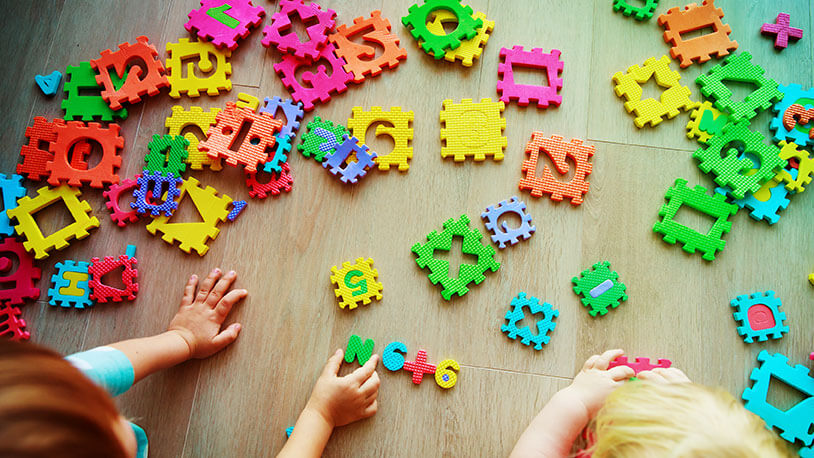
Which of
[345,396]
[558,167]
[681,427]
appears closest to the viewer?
[681,427]

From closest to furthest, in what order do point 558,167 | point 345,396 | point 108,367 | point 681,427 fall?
1. point 681,427
2. point 108,367
3. point 345,396
4. point 558,167

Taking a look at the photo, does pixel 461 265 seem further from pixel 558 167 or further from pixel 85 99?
pixel 85 99

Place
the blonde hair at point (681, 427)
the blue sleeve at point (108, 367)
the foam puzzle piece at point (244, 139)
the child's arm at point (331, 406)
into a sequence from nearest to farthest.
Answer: the blonde hair at point (681, 427) → the blue sleeve at point (108, 367) → the child's arm at point (331, 406) → the foam puzzle piece at point (244, 139)

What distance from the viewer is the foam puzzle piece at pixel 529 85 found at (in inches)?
46.5

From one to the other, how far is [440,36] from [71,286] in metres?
1.02

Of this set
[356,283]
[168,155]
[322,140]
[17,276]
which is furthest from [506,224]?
[17,276]

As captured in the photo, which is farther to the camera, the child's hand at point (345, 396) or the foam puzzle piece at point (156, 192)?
the foam puzzle piece at point (156, 192)

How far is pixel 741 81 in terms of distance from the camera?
1.19 metres

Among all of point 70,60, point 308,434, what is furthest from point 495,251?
point 70,60

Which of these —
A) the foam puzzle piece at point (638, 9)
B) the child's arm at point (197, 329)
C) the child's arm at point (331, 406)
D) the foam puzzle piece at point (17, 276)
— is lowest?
the child's arm at point (331, 406)

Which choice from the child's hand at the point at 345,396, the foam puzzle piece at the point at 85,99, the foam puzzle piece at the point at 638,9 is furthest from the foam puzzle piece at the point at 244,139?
the foam puzzle piece at the point at 638,9

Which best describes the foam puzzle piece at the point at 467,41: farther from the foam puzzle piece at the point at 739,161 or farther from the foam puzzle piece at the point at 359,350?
the foam puzzle piece at the point at 359,350

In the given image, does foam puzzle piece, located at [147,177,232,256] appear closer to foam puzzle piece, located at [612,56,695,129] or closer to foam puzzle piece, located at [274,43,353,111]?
foam puzzle piece, located at [274,43,353,111]

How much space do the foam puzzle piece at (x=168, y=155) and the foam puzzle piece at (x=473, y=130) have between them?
0.60 meters
